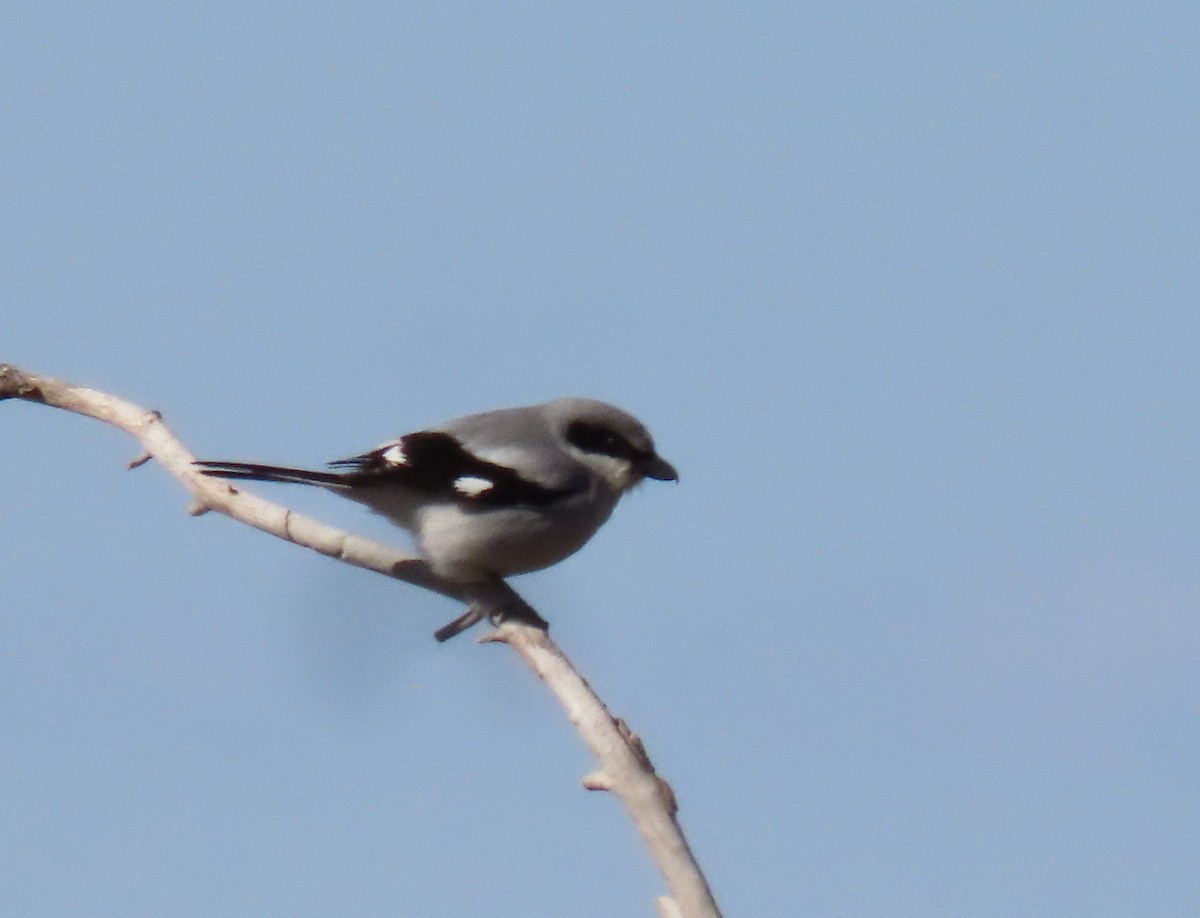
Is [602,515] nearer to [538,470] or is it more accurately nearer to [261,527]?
[538,470]

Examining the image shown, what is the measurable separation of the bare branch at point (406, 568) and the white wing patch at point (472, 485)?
0.88 feet

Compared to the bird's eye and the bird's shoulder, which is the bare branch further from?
the bird's eye

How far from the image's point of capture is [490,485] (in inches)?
230

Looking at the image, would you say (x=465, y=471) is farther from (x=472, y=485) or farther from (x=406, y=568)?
(x=406, y=568)

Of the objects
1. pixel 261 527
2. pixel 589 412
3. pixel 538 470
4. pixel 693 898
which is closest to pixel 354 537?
pixel 261 527

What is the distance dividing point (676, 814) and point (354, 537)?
2.06m

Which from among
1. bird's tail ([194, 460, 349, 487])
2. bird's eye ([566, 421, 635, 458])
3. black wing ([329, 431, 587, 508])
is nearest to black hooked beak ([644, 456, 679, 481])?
bird's eye ([566, 421, 635, 458])

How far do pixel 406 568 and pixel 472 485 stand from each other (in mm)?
375

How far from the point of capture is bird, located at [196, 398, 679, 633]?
5.78 metres

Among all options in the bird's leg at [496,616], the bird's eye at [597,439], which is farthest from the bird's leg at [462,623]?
the bird's eye at [597,439]

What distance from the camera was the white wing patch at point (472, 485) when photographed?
581cm

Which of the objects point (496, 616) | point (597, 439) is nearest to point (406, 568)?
point (496, 616)

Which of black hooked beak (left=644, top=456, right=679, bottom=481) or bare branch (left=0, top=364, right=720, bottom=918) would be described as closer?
bare branch (left=0, top=364, right=720, bottom=918)

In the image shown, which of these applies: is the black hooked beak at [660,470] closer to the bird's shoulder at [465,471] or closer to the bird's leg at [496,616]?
the bird's shoulder at [465,471]
